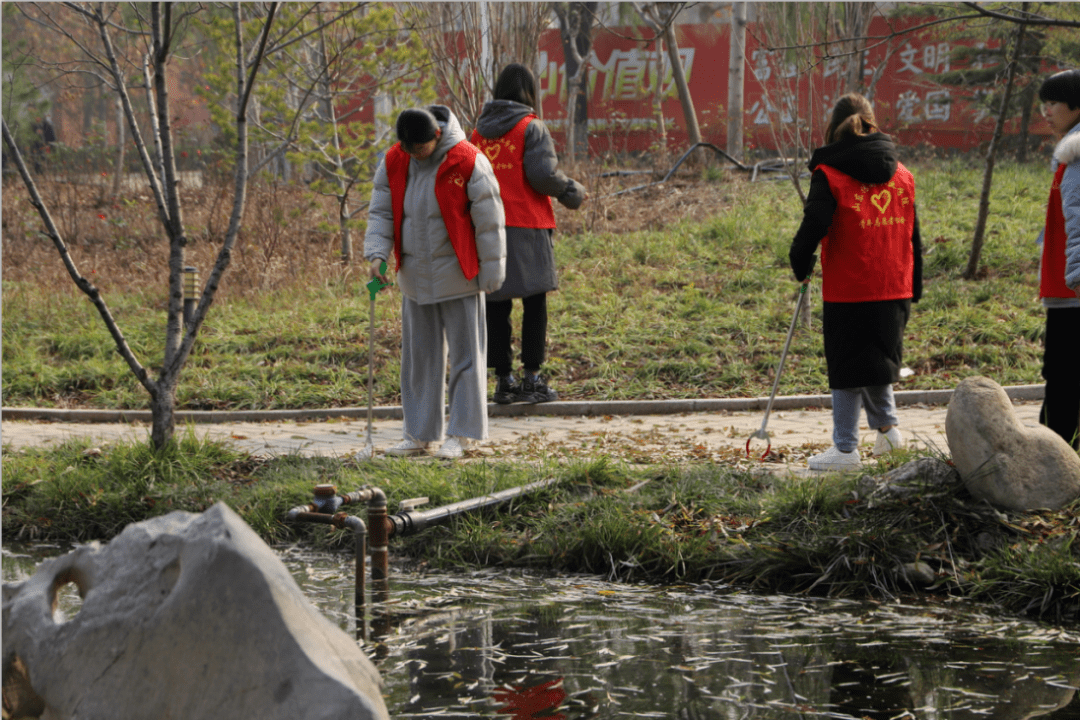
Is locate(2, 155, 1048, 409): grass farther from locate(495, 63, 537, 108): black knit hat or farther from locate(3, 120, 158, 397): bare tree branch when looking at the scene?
locate(3, 120, 158, 397): bare tree branch

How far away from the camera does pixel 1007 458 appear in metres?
4.46

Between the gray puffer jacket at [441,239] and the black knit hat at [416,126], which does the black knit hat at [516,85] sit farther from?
the black knit hat at [416,126]

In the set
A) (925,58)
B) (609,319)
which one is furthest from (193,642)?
(925,58)

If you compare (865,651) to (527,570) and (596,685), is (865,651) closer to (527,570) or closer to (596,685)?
(596,685)

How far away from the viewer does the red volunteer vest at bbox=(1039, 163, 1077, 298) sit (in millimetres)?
5043

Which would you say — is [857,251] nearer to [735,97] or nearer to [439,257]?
[439,257]

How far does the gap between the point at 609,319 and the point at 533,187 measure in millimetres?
3121

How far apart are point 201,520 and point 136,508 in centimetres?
368

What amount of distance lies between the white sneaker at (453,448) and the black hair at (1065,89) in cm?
387

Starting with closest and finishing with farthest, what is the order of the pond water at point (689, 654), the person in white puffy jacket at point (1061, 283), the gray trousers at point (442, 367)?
the pond water at point (689, 654) < the person in white puffy jacket at point (1061, 283) < the gray trousers at point (442, 367)

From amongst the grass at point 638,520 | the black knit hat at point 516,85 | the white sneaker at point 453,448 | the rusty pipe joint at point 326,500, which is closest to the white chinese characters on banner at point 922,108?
the black knit hat at point 516,85

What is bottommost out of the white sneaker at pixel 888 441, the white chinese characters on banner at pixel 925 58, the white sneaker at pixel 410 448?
the white sneaker at pixel 410 448

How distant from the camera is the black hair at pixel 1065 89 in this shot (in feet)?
16.0

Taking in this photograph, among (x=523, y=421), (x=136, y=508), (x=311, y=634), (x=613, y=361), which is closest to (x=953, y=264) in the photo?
(x=613, y=361)
